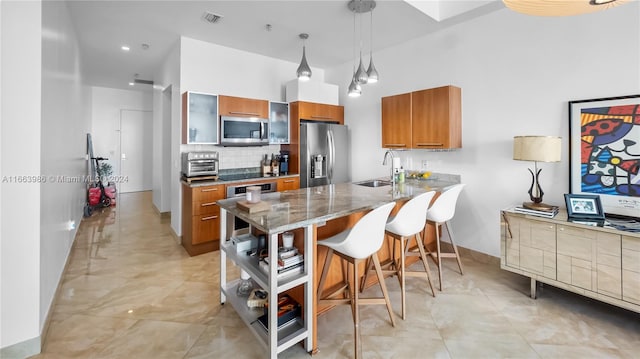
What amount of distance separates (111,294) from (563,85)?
4684 mm

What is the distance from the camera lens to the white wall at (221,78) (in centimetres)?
402

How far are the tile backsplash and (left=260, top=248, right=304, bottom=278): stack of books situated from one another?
108 inches

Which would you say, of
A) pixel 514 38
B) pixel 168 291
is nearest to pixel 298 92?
pixel 514 38

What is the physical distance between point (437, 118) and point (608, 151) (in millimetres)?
1524

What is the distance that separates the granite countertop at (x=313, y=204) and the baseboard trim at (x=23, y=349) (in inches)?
56.5

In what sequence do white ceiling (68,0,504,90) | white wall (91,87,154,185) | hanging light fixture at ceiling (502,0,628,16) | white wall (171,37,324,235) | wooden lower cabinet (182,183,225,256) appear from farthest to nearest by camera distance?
white wall (91,87,154,185), white wall (171,37,324,235), wooden lower cabinet (182,183,225,256), white ceiling (68,0,504,90), hanging light fixture at ceiling (502,0,628,16)

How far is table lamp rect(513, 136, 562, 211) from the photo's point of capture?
8.30 feet

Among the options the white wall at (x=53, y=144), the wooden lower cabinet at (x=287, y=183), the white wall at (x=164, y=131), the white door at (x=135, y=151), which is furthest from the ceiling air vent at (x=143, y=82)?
the wooden lower cabinet at (x=287, y=183)

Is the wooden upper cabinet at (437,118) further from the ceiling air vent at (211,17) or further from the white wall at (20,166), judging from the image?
the white wall at (20,166)

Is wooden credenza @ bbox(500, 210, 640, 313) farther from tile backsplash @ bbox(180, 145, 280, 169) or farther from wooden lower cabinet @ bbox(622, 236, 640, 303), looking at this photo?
tile backsplash @ bbox(180, 145, 280, 169)

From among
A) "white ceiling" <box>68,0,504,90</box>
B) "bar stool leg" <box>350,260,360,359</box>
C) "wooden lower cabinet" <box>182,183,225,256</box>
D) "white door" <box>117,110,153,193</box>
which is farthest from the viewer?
"white door" <box>117,110,153,193</box>

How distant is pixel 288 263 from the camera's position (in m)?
1.90

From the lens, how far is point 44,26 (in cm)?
205

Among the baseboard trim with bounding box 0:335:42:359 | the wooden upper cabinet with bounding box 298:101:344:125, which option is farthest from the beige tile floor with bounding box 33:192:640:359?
the wooden upper cabinet with bounding box 298:101:344:125
